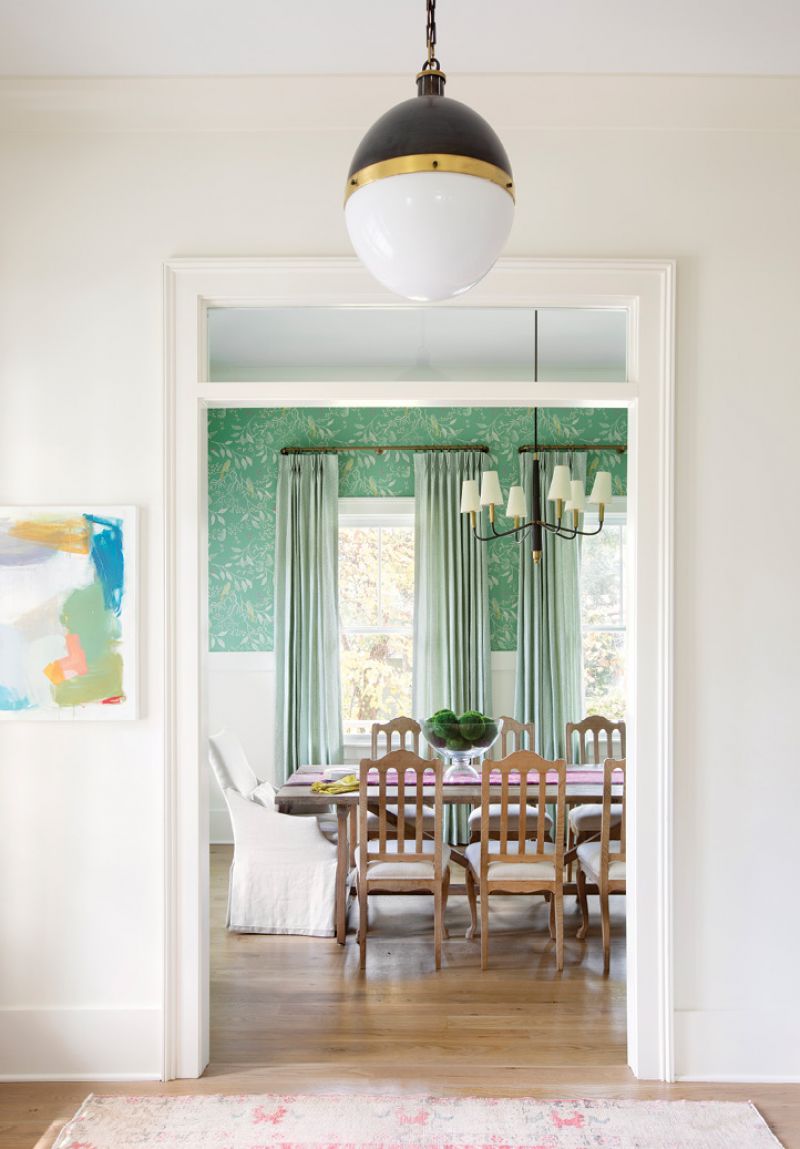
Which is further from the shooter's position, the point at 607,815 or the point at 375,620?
the point at 375,620

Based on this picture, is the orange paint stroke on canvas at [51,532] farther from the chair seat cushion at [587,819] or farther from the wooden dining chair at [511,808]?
the chair seat cushion at [587,819]

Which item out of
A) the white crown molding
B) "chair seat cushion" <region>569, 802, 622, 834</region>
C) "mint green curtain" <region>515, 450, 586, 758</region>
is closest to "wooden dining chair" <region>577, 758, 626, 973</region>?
"chair seat cushion" <region>569, 802, 622, 834</region>

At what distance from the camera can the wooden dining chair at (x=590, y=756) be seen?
4176mm

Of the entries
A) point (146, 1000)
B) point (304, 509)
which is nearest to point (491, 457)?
point (304, 509)

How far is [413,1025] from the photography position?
3.05 m

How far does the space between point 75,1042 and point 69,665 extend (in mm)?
1173

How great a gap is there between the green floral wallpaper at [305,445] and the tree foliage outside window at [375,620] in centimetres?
33

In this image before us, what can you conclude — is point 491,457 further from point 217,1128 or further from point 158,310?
point 217,1128

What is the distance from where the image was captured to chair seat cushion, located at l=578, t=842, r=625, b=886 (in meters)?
3.60

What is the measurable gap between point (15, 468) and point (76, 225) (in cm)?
80

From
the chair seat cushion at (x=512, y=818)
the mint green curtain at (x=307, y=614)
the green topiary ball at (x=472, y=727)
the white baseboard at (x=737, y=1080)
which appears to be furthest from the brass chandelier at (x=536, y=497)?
the white baseboard at (x=737, y=1080)

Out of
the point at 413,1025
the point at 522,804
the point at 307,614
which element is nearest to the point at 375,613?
the point at 307,614

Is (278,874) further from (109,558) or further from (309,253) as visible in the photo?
(309,253)

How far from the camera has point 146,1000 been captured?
2.67m
